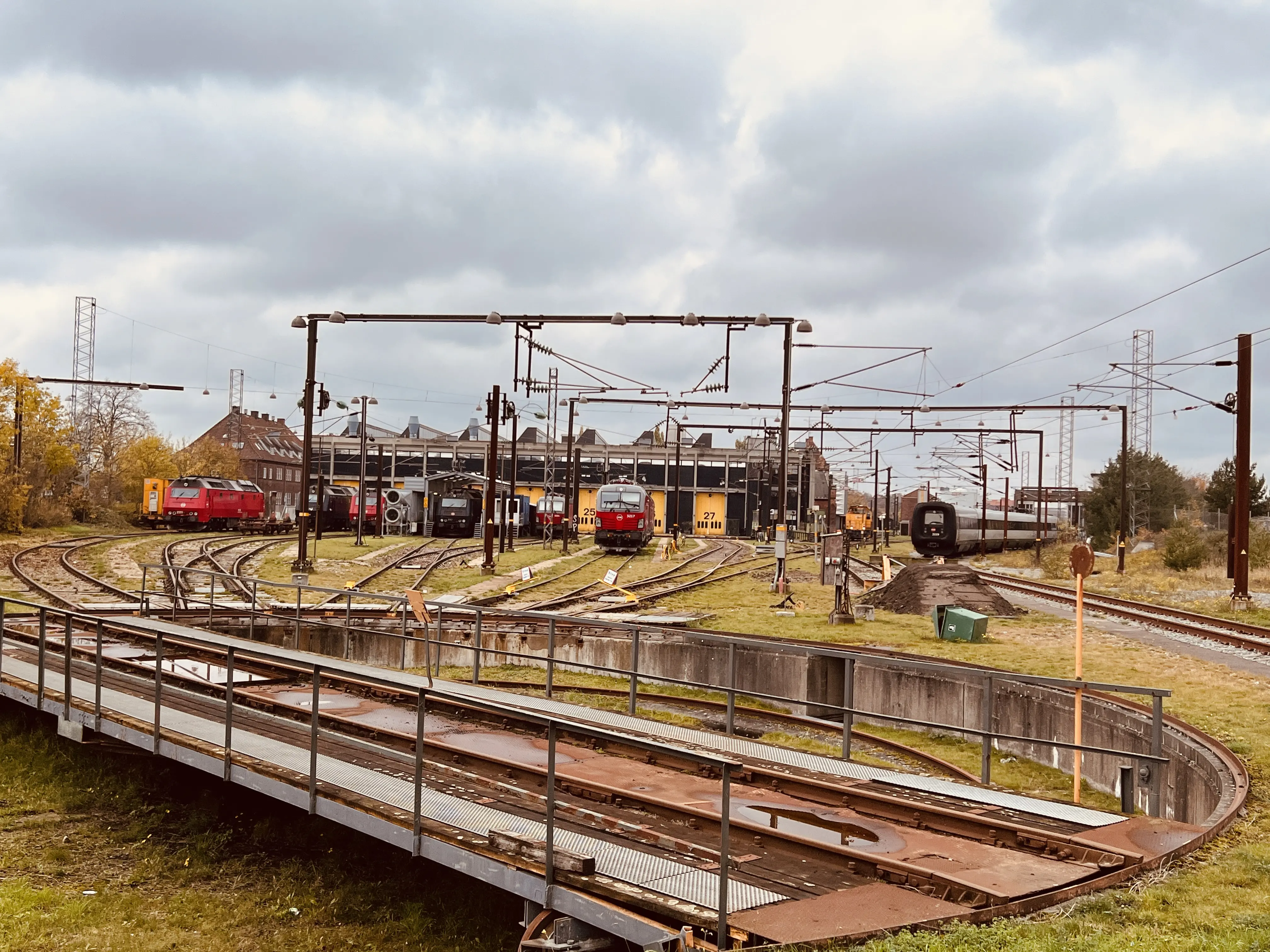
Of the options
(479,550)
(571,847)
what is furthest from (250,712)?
(479,550)

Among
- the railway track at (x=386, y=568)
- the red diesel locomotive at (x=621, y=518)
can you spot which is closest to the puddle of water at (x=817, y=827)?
the railway track at (x=386, y=568)

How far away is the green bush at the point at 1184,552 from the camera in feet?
132

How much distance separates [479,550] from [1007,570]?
72.6ft

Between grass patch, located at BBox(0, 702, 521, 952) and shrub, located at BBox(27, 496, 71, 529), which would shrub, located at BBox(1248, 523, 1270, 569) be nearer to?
grass patch, located at BBox(0, 702, 521, 952)

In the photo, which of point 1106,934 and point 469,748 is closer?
point 1106,934

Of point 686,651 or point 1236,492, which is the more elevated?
point 1236,492

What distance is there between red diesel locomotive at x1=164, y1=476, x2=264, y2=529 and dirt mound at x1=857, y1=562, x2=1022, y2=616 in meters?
38.2

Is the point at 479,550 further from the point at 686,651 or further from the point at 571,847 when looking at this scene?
the point at 571,847

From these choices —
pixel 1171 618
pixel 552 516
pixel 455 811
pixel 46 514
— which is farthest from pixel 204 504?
pixel 455 811

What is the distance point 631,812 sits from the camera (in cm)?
848

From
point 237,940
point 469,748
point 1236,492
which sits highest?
point 1236,492

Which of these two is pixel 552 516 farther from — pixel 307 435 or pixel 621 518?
pixel 307 435

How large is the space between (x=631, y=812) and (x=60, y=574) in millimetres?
24838

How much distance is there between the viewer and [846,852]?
7191mm
